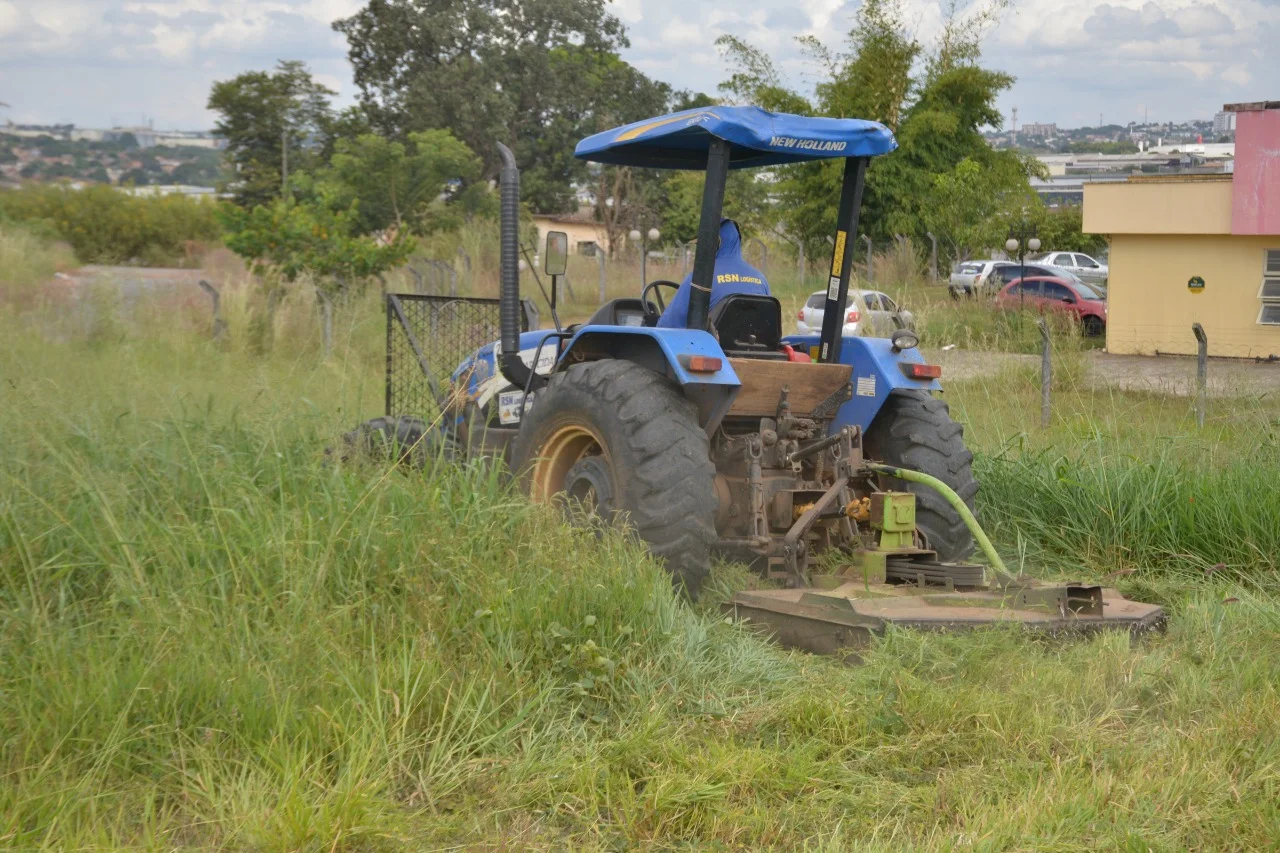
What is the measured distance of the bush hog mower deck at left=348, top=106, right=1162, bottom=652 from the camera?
213 inches

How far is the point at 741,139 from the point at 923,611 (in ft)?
7.39

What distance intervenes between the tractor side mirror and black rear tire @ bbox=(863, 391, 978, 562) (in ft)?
5.89

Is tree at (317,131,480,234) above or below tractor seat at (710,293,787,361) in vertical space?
above

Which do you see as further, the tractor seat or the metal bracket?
the metal bracket

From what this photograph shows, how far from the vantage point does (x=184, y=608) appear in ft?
13.5

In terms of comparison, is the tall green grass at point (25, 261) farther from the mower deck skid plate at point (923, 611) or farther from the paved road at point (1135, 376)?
the paved road at point (1135, 376)

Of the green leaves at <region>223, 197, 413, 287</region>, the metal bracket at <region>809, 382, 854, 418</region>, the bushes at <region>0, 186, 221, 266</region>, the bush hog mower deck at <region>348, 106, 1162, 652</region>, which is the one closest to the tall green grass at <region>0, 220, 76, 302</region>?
the bushes at <region>0, 186, 221, 266</region>

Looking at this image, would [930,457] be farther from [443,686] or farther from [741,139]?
[443,686]

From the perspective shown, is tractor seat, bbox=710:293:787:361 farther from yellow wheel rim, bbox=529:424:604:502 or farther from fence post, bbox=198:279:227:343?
fence post, bbox=198:279:227:343

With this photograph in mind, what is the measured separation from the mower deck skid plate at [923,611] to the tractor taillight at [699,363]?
98 centimetres

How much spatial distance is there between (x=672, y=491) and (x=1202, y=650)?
7.23 ft

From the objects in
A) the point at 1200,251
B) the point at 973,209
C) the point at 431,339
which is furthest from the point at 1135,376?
the point at 973,209

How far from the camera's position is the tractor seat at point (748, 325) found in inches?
244

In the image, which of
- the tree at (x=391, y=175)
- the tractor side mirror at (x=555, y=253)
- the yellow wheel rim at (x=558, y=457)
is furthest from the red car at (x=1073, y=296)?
the yellow wheel rim at (x=558, y=457)
